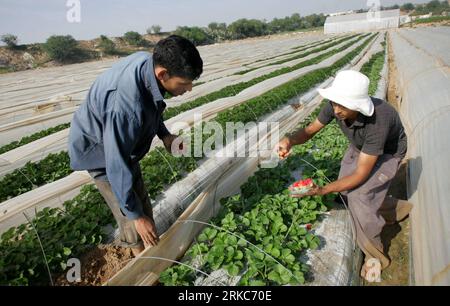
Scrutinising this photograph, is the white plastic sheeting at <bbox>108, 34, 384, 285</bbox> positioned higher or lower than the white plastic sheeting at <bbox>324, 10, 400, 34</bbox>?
lower

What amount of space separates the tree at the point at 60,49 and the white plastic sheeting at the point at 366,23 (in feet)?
173

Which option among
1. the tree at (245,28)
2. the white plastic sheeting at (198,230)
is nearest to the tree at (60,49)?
the tree at (245,28)

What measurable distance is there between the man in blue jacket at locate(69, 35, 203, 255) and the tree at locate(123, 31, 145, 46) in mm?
63960

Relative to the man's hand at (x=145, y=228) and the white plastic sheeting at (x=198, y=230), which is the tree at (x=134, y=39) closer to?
the white plastic sheeting at (x=198, y=230)

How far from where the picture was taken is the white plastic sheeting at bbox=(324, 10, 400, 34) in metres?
70.8

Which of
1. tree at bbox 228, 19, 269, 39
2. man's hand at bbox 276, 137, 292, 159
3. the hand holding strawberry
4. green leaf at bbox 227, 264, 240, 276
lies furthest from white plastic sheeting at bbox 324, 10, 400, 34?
green leaf at bbox 227, 264, 240, 276

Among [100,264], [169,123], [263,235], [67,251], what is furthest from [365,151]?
[169,123]

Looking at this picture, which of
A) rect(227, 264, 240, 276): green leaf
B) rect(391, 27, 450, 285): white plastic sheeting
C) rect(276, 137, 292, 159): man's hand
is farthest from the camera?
rect(276, 137, 292, 159): man's hand

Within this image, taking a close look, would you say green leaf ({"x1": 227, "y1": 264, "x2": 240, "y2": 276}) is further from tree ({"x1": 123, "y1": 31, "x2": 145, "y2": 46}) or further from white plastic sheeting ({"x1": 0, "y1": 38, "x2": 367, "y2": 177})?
tree ({"x1": 123, "y1": 31, "x2": 145, "y2": 46})

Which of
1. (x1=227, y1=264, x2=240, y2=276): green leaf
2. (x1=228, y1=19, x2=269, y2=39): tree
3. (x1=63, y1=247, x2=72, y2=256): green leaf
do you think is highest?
(x1=228, y1=19, x2=269, y2=39): tree

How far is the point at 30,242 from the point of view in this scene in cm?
332

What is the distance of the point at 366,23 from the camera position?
70.8 m

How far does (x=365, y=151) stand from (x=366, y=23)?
78.5 meters
